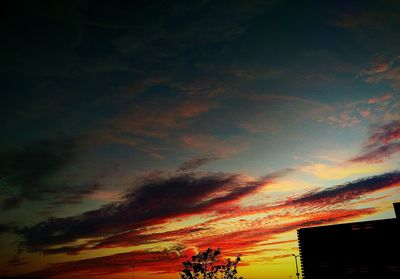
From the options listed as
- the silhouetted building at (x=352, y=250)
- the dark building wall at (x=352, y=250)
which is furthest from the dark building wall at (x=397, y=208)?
the dark building wall at (x=352, y=250)

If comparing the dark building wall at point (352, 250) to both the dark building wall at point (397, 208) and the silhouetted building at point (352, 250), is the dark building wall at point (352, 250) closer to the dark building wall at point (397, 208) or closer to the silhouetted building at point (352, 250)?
the silhouetted building at point (352, 250)

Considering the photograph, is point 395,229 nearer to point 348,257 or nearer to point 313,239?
point 348,257

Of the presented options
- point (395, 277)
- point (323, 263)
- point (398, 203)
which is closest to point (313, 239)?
point (323, 263)

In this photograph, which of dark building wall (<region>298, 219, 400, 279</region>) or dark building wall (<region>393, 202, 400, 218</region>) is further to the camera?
dark building wall (<region>393, 202, 400, 218</region>)

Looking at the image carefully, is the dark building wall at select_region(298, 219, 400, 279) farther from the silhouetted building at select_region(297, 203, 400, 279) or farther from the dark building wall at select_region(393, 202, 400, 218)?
the dark building wall at select_region(393, 202, 400, 218)

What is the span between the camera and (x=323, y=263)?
47875mm

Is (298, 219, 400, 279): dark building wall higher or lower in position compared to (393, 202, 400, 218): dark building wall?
lower

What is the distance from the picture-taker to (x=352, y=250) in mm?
Answer: 46312

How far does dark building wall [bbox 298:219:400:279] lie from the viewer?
43594 millimetres

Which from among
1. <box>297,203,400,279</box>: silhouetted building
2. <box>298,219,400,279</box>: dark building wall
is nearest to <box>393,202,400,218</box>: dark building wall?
<box>297,203,400,279</box>: silhouetted building

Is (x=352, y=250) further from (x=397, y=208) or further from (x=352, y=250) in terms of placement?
(x=397, y=208)

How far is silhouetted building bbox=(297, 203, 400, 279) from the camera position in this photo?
143ft

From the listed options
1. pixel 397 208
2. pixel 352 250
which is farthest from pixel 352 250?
pixel 397 208

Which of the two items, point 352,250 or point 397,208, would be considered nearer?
point 352,250
